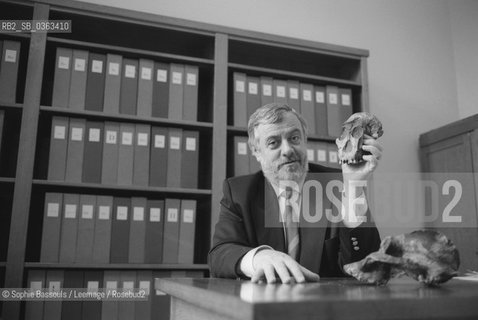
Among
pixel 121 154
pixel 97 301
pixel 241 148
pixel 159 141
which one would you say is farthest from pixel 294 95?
pixel 97 301

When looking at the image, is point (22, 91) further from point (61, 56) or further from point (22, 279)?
point (22, 279)

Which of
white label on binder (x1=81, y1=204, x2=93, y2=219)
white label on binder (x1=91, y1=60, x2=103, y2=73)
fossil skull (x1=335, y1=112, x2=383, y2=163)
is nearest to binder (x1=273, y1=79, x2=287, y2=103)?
white label on binder (x1=91, y1=60, x2=103, y2=73)

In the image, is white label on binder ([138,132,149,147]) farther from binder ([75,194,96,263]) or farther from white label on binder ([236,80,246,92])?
white label on binder ([236,80,246,92])

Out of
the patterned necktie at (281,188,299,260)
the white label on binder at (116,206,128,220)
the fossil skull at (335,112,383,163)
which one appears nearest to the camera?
the fossil skull at (335,112,383,163)

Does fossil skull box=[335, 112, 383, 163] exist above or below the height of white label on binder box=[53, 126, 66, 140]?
below

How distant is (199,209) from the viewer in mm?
2566

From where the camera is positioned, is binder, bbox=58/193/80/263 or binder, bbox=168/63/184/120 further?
binder, bbox=168/63/184/120

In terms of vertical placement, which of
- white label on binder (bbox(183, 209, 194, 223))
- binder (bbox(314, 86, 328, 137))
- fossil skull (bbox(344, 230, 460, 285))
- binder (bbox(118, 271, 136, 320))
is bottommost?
binder (bbox(118, 271, 136, 320))

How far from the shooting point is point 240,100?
253cm

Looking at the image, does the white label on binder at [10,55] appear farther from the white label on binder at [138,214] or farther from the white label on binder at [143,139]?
the white label on binder at [138,214]

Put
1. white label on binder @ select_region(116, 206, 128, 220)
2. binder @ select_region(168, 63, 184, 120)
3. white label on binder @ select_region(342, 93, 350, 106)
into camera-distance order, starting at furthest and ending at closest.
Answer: white label on binder @ select_region(342, 93, 350, 106) < binder @ select_region(168, 63, 184, 120) < white label on binder @ select_region(116, 206, 128, 220)

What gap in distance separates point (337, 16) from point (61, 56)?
2.09 meters

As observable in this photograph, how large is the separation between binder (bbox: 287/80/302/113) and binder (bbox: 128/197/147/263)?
3.51 ft

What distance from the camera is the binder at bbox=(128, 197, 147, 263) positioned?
219 cm
